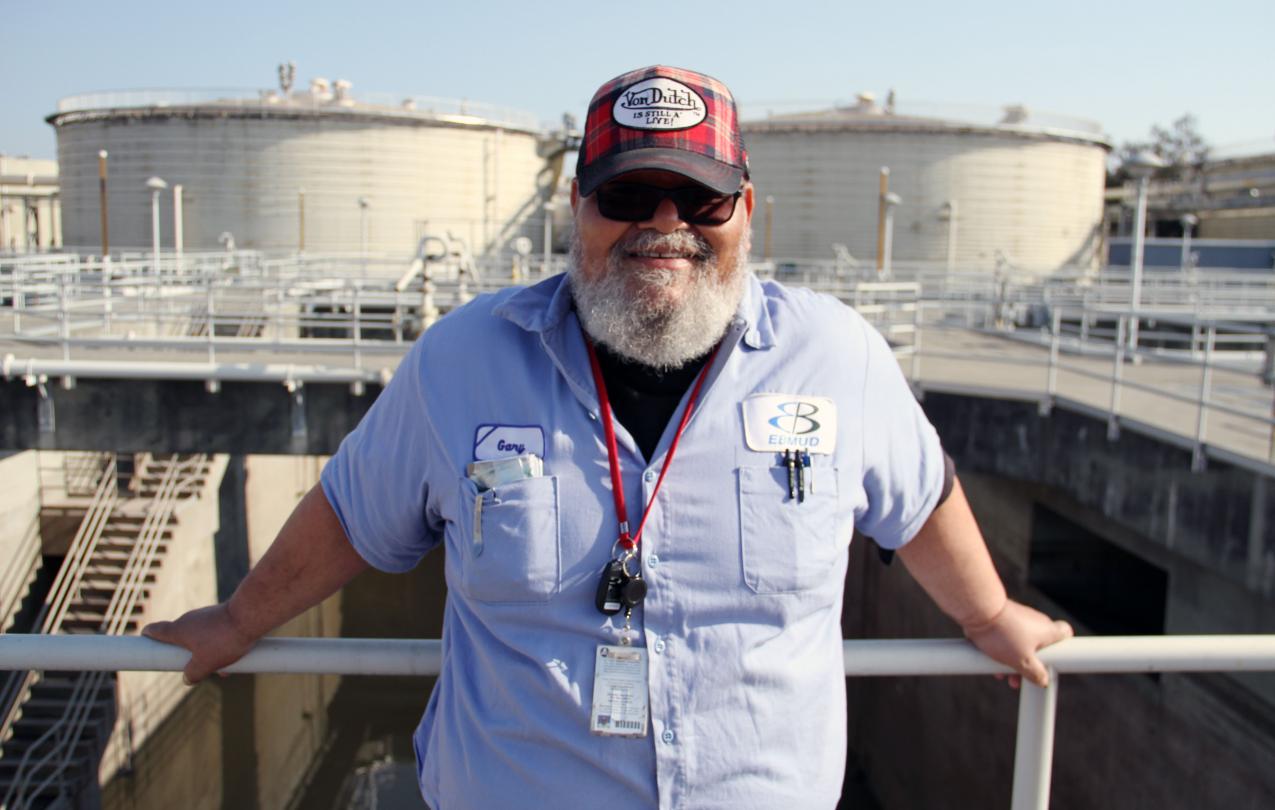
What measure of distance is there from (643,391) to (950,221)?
3925 cm

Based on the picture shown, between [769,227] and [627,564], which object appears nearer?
[627,564]

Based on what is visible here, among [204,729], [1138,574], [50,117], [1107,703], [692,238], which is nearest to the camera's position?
[692,238]

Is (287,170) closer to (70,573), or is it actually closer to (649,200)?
(70,573)

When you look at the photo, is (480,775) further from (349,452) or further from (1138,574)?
(1138,574)

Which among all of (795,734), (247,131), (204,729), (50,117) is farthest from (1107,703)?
(50,117)

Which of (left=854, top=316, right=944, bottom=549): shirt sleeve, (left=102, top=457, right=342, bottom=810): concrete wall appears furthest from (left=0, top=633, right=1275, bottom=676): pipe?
(left=102, top=457, right=342, bottom=810): concrete wall

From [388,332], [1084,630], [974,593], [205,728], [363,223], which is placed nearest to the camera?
[974,593]

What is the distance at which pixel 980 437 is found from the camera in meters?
10.5

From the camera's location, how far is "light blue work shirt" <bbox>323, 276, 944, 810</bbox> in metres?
1.88

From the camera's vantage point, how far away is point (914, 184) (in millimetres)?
39906

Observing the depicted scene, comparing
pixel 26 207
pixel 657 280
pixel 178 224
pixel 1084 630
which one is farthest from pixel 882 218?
pixel 26 207

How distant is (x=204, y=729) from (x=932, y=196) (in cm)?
3316

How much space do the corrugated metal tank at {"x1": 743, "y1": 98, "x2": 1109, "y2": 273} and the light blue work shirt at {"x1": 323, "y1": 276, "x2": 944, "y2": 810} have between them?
3871 cm

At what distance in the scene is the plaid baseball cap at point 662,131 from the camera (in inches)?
77.1
